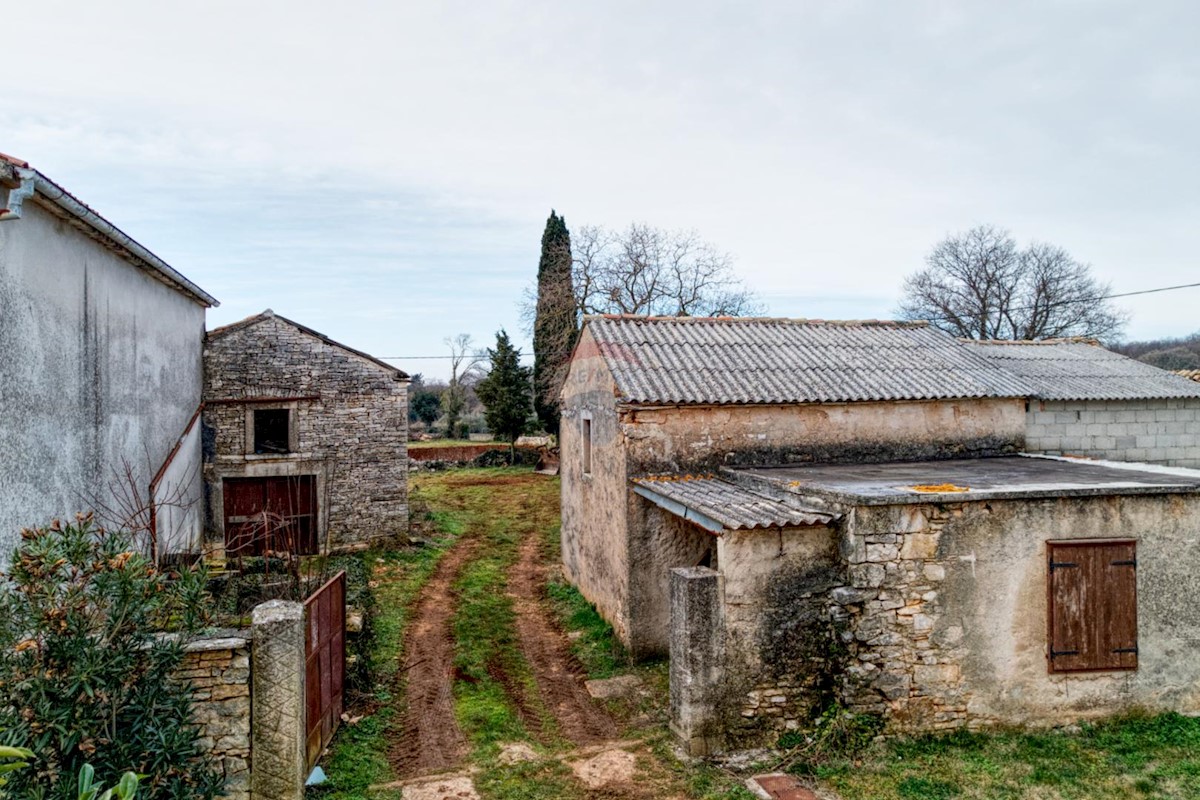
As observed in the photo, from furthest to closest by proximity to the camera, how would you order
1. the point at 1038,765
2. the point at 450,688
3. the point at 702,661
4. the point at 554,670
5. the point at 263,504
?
the point at 263,504
the point at 554,670
the point at 450,688
the point at 702,661
the point at 1038,765

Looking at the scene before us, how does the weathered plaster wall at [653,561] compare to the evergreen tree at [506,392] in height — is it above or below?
below

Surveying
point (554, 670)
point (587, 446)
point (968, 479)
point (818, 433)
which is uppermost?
point (818, 433)

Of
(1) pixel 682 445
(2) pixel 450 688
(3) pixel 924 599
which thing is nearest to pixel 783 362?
(1) pixel 682 445

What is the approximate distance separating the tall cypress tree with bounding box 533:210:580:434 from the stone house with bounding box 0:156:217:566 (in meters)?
18.7

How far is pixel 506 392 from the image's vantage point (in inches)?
1377

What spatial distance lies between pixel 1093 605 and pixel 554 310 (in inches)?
1010

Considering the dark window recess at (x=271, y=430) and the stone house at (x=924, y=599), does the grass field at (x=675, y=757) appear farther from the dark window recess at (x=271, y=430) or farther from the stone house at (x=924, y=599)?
the dark window recess at (x=271, y=430)

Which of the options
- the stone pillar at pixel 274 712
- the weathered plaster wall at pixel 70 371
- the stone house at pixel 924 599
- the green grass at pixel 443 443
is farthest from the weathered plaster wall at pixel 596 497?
the green grass at pixel 443 443

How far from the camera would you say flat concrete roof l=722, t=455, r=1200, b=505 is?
24.8ft

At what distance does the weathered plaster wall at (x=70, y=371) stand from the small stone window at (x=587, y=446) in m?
6.98

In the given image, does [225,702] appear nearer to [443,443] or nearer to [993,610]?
[993,610]

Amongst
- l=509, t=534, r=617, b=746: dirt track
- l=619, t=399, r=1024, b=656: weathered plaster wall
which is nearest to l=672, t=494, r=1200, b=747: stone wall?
l=509, t=534, r=617, b=746: dirt track

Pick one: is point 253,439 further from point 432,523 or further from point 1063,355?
point 1063,355

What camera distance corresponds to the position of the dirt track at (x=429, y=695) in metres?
7.48
